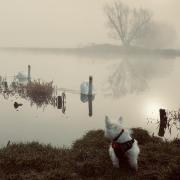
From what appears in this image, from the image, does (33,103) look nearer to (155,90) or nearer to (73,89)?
(73,89)

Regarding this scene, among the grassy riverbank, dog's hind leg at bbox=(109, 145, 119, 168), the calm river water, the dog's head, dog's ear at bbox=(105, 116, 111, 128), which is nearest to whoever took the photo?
dog's ear at bbox=(105, 116, 111, 128)

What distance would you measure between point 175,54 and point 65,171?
8948 cm

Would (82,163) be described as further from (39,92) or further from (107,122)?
(39,92)

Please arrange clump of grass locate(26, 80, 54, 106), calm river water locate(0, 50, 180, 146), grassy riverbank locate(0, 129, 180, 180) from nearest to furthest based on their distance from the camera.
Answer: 1. grassy riverbank locate(0, 129, 180, 180)
2. calm river water locate(0, 50, 180, 146)
3. clump of grass locate(26, 80, 54, 106)

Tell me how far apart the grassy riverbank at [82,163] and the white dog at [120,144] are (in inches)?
12.6

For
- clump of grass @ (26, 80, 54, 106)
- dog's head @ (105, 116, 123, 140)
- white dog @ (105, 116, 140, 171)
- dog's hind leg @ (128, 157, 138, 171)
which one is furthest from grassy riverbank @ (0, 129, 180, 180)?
clump of grass @ (26, 80, 54, 106)

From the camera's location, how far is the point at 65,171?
10.8 metres

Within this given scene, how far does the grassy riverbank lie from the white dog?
0.32 metres

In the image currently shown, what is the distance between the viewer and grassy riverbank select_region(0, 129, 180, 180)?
10.5 meters

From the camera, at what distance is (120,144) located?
33.8 ft

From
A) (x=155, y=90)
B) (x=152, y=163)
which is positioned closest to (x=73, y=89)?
(x=155, y=90)

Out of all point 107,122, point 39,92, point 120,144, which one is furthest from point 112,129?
point 39,92

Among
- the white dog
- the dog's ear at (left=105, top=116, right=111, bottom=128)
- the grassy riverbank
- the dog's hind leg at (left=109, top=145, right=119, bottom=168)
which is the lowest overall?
the grassy riverbank

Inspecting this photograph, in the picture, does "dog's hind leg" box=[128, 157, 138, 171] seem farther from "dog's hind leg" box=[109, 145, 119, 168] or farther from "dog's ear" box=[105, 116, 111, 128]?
"dog's ear" box=[105, 116, 111, 128]
